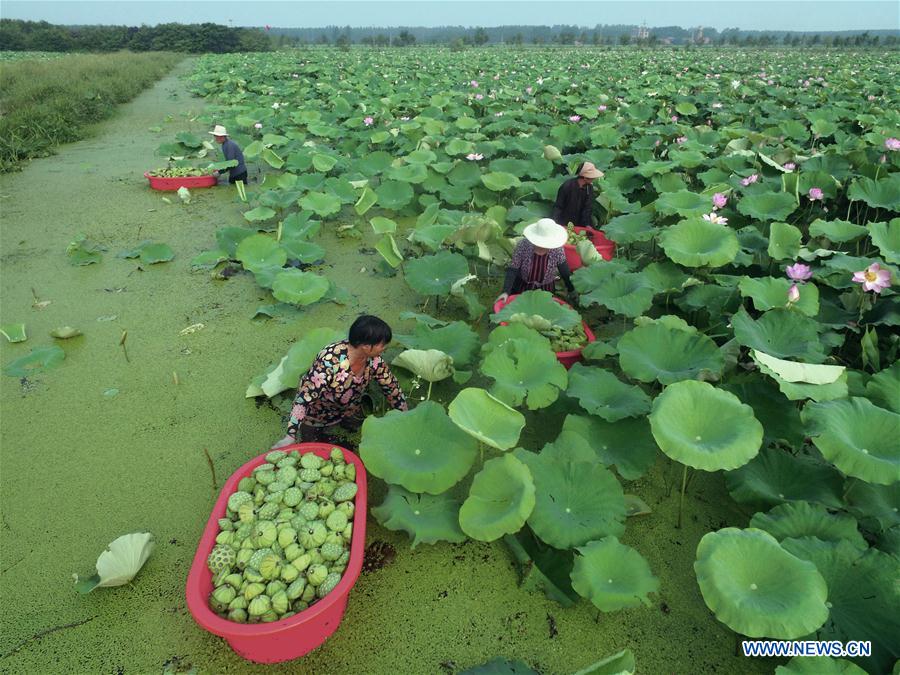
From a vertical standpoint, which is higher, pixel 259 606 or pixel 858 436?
pixel 858 436

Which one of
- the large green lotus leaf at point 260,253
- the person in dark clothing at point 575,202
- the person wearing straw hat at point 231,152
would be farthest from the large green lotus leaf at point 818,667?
the person wearing straw hat at point 231,152

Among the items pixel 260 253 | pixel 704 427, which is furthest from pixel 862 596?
pixel 260 253

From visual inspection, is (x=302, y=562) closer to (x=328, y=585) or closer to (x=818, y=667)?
(x=328, y=585)

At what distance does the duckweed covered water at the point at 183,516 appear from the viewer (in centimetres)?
168

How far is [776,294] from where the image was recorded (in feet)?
8.78

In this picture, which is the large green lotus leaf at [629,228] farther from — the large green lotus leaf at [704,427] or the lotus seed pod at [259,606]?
the lotus seed pod at [259,606]

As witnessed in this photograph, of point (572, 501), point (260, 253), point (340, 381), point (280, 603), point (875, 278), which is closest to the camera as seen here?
point (280, 603)

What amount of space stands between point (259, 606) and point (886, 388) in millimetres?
2497

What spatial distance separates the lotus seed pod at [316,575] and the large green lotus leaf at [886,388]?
2249 millimetres

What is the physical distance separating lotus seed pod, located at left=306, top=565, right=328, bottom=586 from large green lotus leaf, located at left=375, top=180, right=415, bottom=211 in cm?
382

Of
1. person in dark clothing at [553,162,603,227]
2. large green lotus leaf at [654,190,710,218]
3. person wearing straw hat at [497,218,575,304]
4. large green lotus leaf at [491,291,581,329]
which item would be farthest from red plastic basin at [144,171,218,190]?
large green lotus leaf at [654,190,710,218]

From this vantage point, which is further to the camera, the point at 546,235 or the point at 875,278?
the point at 546,235

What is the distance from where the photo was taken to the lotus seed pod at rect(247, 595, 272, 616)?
155 cm

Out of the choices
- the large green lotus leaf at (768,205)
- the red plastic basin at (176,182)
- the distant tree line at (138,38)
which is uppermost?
the distant tree line at (138,38)
